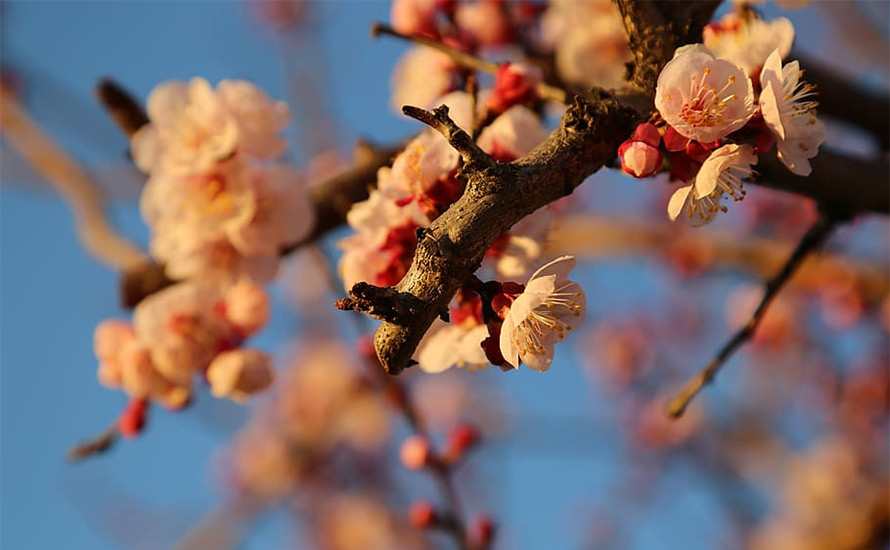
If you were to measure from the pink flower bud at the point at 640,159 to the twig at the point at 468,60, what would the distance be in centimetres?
40

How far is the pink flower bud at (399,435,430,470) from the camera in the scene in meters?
2.38

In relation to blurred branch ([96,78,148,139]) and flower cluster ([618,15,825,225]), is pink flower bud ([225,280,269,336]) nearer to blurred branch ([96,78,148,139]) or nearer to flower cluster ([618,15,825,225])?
blurred branch ([96,78,148,139])

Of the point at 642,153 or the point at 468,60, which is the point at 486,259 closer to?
the point at 642,153

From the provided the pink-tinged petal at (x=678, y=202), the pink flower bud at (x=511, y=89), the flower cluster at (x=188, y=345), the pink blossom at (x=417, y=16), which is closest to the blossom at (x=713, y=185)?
the pink-tinged petal at (x=678, y=202)

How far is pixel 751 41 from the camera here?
1.34 metres

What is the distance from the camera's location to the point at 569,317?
3.91ft

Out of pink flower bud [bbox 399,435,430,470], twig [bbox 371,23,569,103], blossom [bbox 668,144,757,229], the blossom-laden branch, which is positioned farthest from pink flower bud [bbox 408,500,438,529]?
blossom [bbox 668,144,757,229]

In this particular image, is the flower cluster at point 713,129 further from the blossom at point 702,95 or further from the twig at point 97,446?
the twig at point 97,446

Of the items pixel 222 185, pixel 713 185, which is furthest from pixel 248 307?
pixel 713 185

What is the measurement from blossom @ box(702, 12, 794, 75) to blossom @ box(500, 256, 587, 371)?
0.43 meters

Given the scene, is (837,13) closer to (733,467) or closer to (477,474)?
(733,467)

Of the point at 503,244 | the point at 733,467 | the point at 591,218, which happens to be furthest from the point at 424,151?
the point at 733,467

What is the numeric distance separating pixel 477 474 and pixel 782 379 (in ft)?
6.89

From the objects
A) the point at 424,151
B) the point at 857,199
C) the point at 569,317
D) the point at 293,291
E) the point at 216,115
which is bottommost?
the point at 293,291
